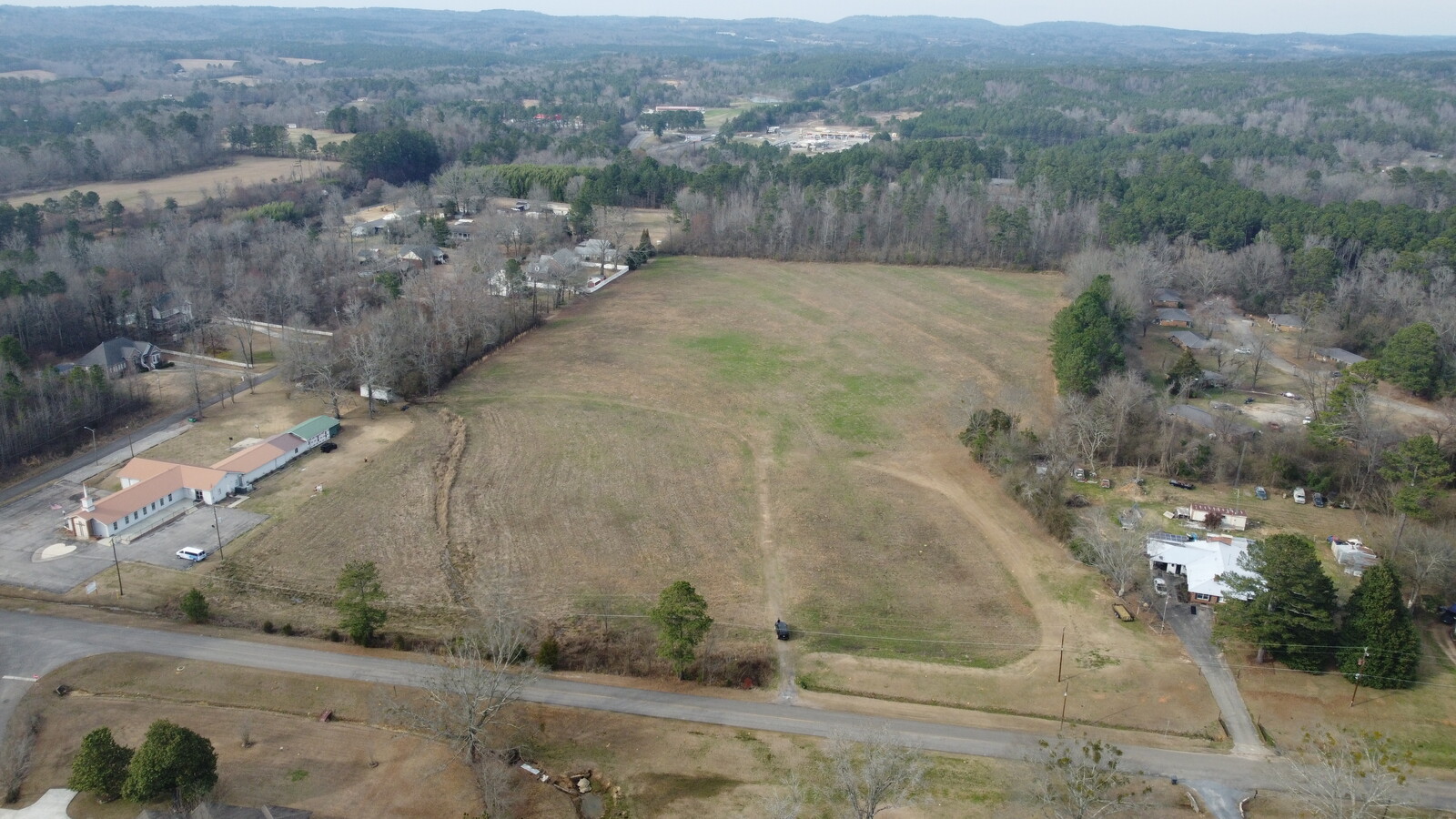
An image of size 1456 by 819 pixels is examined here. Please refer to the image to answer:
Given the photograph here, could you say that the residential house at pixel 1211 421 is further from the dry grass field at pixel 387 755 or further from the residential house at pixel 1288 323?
the dry grass field at pixel 387 755

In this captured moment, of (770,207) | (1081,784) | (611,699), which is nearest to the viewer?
(1081,784)

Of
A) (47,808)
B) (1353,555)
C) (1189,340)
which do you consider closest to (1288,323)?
(1189,340)

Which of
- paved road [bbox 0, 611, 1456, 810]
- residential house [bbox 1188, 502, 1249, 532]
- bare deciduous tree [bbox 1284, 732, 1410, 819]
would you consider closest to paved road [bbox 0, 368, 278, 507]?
paved road [bbox 0, 611, 1456, 810]

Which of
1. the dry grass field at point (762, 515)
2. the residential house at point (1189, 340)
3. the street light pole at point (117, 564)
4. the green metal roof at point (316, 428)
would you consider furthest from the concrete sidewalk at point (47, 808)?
the residential house at point (1189, 340)

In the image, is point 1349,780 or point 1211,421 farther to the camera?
point 1211,421

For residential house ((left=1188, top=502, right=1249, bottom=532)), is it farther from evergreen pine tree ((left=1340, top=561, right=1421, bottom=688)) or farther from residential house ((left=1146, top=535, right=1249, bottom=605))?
evergreen pine tree ((left=1340, top=561, right=1421, bottom=688))

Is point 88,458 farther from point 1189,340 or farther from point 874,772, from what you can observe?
point 1189,340

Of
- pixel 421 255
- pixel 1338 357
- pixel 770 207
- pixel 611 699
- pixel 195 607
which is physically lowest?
pixel 611 699
